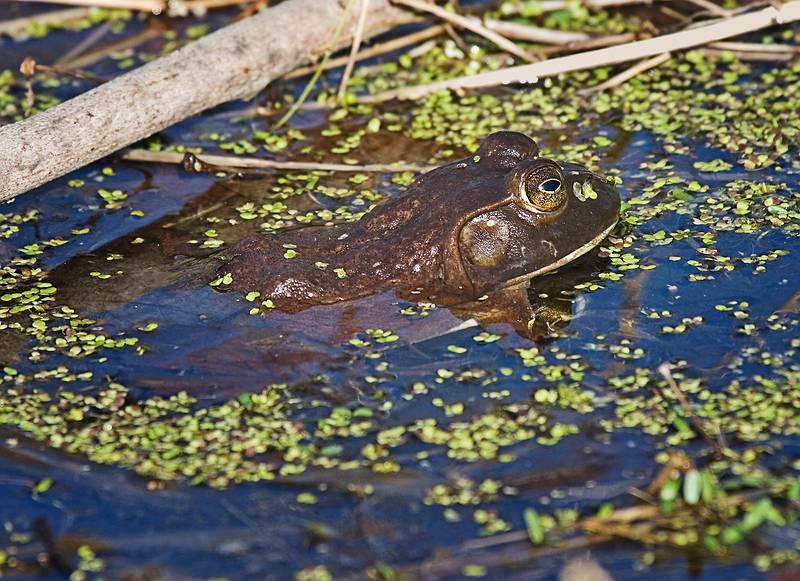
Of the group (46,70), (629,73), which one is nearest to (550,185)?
(629,73)

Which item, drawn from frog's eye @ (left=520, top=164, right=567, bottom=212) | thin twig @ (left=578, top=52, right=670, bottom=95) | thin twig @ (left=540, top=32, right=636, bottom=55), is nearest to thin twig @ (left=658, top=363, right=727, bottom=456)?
frog's eye @ (left=520, top=164, right=567, bottom=212)

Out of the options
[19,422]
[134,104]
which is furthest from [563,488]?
[134,104]

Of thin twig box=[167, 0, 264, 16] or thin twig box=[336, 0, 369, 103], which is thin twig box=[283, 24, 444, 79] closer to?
thin twig box=[336, 0, 369, 103]

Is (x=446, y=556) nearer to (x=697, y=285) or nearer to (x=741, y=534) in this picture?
(x=741, y=534)

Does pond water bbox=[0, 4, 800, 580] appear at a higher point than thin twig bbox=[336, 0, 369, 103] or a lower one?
lower

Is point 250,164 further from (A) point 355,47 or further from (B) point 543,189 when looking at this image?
(B) point 543,189
